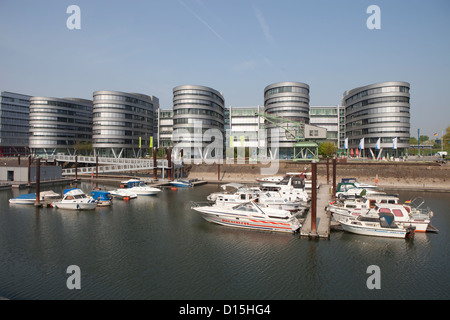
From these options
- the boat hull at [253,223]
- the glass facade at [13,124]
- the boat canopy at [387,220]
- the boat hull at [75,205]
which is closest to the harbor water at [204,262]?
the boat hull at [253,223]

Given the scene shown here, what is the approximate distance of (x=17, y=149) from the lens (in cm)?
15750

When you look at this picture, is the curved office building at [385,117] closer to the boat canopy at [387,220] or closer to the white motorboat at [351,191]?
the white motorboat at [351,191]

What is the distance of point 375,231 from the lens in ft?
95.9

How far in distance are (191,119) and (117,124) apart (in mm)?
31806

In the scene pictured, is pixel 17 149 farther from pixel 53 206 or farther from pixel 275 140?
pixel 53 206

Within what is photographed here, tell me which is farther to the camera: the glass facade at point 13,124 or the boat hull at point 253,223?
the glass facade at point 13,124

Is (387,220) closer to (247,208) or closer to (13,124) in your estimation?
(247,208)

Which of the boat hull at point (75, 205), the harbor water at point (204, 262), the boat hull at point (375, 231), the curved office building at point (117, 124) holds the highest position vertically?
the curved office building at point (117, 124)

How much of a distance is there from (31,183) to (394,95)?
117113 mm

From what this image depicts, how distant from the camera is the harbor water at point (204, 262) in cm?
1870

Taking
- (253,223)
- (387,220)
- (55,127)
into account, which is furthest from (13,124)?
(387,220)

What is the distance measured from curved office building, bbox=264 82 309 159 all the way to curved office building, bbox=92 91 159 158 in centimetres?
5289

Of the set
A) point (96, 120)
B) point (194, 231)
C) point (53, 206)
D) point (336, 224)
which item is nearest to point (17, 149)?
point (96, 120)
